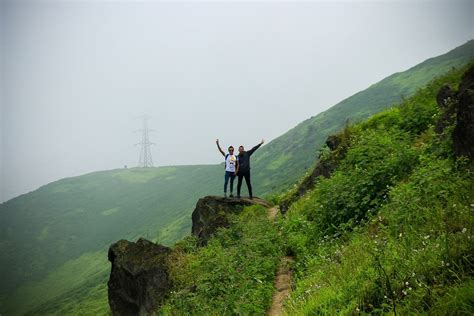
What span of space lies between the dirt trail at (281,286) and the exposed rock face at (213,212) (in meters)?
→ 6.72

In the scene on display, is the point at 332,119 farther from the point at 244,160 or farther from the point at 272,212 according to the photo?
the point at 244,160

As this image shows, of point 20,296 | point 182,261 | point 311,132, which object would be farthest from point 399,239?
point 20,296

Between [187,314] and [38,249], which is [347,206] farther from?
[38,249]

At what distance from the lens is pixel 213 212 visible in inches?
705

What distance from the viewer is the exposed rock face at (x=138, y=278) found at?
13305mm

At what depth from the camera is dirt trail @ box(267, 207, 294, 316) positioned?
757 centimetres

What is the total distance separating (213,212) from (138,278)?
5.11 metres

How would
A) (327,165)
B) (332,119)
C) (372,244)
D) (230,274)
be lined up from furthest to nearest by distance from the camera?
1. (332,119)
2. (327,165)
3. (230,274)
4. (372,244)

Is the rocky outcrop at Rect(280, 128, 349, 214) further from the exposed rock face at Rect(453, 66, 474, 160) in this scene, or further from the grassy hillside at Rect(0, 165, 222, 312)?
the grassy hillside at Rect(0, 165, 222, 312)

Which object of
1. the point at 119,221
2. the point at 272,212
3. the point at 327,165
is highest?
the point at 327,165

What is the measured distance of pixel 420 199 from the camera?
7.13 meters

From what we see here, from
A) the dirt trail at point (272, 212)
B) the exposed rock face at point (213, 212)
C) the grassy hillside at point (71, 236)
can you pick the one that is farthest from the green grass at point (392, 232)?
the grassy hillside at point (71, 236)

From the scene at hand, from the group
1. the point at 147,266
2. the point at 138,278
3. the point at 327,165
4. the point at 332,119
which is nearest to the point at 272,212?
the point at 327,165

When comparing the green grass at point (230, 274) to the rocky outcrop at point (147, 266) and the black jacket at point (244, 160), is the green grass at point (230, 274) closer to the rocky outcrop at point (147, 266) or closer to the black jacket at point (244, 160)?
the rocky outcrop at point (147, 266)
